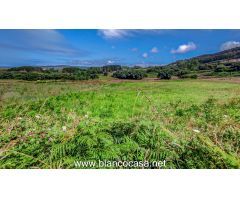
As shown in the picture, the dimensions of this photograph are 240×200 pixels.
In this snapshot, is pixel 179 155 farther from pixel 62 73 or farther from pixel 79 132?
pixel 62 73

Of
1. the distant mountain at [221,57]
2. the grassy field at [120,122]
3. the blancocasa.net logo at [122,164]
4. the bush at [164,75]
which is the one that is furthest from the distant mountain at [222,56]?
the blancocasa.net logo at [122,164]

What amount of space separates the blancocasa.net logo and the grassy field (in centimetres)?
6

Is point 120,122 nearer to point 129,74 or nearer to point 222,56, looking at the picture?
point 129,74

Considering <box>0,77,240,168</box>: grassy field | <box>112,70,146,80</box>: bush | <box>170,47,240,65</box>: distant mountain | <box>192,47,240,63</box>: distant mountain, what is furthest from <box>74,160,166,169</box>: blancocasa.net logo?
<box>192,47,240,63</box>: distant mountain

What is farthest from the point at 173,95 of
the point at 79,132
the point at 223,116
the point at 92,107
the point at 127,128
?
the point at 79,132

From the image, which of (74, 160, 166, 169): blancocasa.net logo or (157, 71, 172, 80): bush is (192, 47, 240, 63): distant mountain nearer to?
(157, 71, 172, 80): bush

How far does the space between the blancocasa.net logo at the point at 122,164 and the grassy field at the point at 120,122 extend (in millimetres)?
61

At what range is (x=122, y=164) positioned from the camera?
3.47 m

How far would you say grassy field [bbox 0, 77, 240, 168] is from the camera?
3451 millimetres

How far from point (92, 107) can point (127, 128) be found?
0.81 m

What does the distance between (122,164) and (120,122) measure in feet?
2.28

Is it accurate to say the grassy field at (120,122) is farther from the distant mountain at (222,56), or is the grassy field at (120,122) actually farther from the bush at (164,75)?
the distant mountain at (222,56)

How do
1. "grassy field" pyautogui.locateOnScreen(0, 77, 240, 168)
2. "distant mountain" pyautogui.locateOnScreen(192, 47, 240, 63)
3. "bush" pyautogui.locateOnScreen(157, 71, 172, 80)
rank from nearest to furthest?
1. "grassy field" pyautogui.locateOnScreen(0, 77, 240, 168)
2. "distant mountain" pyautogui.locateOnScreen(192, 47, 240, 63)
3. "bush" pyautogui.locateOnScreen(157, 71, 172, 80)

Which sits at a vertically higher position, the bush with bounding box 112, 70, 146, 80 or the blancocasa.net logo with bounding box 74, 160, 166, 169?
the bush with bounding box 112, 70, 146, 80
